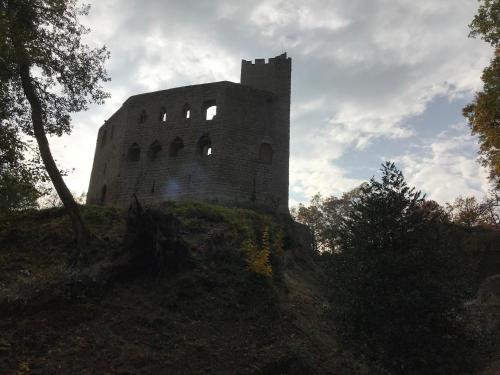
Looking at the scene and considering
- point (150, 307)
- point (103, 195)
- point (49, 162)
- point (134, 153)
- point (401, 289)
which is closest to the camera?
point (401, 289)

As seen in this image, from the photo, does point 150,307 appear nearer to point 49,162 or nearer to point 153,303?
point 153,303

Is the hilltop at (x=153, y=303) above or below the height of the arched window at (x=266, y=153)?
below

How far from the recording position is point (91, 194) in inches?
1174

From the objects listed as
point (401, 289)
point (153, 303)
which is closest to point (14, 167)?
point (153, 303)

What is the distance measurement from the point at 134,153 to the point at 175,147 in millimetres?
2760

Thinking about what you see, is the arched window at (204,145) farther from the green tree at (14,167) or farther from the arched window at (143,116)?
the green tree at (14,167)

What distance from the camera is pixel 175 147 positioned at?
2619 cm

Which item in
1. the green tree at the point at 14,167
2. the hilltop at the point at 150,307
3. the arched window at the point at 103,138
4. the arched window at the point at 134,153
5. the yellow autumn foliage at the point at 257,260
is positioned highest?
the arched window at the point at 103,138

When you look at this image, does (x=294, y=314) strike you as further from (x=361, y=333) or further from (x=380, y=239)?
(x=380, y=239)

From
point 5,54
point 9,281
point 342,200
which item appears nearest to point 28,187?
point 9,281

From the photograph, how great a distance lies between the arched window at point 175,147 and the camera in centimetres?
2567

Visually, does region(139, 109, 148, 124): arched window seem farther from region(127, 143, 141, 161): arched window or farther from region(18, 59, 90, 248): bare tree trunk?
region(18, 59, 90, 248): bare tree trunk

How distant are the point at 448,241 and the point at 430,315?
81.1 inches

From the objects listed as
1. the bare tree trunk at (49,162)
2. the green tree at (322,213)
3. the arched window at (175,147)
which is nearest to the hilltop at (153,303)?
the bare tree trunk at (49,162)
